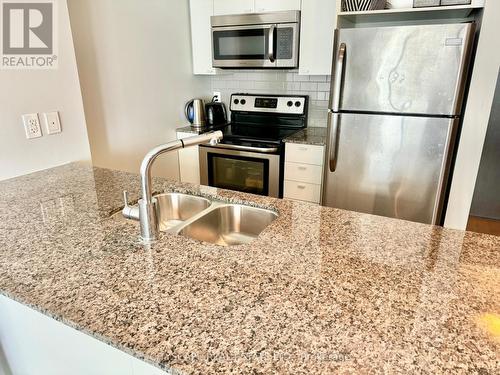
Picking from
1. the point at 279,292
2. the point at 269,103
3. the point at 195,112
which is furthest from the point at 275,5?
the point at 279,292

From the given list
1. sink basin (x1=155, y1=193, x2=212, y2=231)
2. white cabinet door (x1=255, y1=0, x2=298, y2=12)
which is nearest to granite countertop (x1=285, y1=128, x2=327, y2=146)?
white cabinet door (x1=255, y1=0, x2=298, y2=12)

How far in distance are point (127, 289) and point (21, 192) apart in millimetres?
1006

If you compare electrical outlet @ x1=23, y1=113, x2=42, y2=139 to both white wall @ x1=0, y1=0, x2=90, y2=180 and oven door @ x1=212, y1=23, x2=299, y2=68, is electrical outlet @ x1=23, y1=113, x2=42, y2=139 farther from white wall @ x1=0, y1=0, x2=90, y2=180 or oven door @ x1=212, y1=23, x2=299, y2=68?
oven door @ x1=212, y1=23, x2=299, y2=68

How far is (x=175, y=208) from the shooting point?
1549 mm

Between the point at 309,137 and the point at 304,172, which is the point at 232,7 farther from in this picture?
the point at 304,172

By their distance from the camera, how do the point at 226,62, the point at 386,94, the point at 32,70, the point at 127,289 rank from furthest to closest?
the point at 226,62 → the point at 386,94 → the point at 32,70 → the point at 127,289

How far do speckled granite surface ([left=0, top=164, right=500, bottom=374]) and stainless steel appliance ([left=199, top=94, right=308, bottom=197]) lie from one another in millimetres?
1412

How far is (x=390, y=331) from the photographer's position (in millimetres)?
675

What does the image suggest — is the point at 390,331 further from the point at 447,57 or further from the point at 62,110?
the point at 62,110

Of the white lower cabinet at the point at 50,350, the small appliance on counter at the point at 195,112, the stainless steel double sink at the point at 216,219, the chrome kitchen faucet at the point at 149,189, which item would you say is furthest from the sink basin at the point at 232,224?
the small appliance on counter at the point at 195,112

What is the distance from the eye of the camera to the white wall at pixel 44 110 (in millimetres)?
1592

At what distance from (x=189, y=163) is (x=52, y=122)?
1355mm

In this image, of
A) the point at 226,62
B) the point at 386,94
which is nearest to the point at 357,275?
the point at 386,94

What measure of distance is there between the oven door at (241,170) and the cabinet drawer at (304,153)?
0.10m
